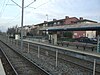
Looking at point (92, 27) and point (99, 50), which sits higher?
point (92, 27)

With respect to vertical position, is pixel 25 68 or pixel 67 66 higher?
pixel 25 68

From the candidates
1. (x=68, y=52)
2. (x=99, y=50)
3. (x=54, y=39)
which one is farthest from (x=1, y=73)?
(x=54, y=39)

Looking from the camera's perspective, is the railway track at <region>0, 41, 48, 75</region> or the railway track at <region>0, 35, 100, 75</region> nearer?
the railway track at <region>0, 41, 48, 75</region>

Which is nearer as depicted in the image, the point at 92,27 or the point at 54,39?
the point at 92,27

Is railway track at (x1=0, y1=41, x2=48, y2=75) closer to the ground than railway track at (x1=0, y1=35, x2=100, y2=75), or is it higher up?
higher up

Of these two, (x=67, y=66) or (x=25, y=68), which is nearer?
(x=25, y=68)

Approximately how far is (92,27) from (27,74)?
16630 millimetres

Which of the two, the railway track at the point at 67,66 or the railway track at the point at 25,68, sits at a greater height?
the railway track at the point at 25,68

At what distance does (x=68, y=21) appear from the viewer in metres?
85.4

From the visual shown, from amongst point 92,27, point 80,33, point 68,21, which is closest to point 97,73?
point 92,27

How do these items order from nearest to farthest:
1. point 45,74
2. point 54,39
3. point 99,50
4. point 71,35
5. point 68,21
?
point 45,74 → point 99,50 → point 54,39 → point 71,35 → point 68,21

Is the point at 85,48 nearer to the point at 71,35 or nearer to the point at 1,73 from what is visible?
the point at 1,73

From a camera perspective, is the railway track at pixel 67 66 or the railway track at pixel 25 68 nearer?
the railway track at pixel 25 68

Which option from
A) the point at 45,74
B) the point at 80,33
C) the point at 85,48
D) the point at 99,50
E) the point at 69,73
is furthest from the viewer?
the point at 80,33
